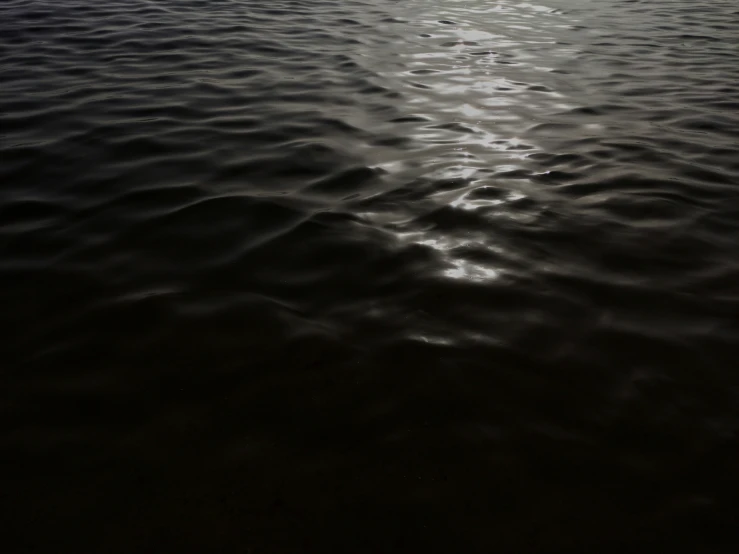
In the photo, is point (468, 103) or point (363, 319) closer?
point (363, 319)

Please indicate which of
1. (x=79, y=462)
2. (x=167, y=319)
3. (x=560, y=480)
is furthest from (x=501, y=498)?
(x=167, y=319)

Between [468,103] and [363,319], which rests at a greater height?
[468,103]

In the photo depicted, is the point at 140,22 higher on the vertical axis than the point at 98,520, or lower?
higher

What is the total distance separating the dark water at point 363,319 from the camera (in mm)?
1592

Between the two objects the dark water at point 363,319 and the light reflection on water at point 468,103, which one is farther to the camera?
the light reflection on water at point 468,103

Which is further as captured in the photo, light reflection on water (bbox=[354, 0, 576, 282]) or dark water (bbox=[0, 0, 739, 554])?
light reflection on water (bbox=[354, 0, 576, 282])

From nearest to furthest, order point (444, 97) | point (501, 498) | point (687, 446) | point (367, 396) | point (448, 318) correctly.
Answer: point (501, 498)
point (687, 446)
point (367, 396)
point (448, 318)
point (444, 97)

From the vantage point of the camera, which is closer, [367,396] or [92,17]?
[367,396]

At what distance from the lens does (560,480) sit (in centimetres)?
168

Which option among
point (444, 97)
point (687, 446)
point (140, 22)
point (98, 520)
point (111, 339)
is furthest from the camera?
point (140, 22)

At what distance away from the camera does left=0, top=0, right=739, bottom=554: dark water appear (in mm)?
1592

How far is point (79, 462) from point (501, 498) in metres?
1.31

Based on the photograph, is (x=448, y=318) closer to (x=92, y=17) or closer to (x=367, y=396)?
(x=367, y=396)

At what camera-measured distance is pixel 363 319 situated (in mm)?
2305
